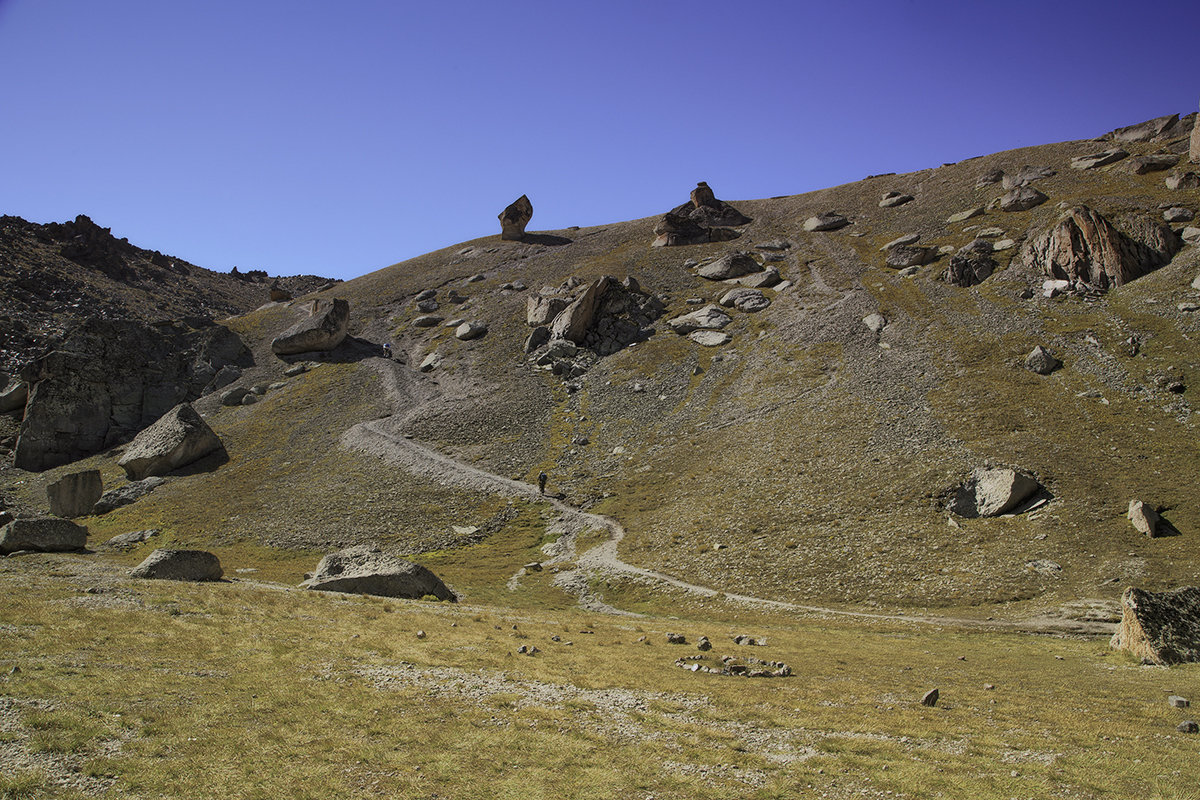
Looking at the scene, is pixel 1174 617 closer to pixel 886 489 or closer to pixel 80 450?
pixel 886 489

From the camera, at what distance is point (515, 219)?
152750 millimetres

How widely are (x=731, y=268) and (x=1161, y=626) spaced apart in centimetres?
8798

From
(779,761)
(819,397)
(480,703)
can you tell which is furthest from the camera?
(819,397)

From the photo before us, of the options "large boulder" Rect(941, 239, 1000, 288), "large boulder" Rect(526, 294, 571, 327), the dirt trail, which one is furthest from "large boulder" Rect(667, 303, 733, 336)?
the dirt trail

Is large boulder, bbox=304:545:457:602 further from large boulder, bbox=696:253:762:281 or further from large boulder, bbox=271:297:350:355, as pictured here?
large boulder, bbox=696:253:762:281

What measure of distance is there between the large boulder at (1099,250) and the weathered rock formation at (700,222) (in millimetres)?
58429

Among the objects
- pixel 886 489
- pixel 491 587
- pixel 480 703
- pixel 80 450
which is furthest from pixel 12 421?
pixel 886 489

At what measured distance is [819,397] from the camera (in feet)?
210

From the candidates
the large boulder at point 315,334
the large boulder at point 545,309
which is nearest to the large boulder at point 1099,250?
the large boulder at point 545,309

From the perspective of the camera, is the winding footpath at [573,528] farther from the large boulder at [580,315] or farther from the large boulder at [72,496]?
the large boulder at [580,315]

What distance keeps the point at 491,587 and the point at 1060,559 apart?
35090mm

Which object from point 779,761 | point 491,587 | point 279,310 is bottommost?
point 491,587

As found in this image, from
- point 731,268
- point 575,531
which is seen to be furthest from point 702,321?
point 575,531

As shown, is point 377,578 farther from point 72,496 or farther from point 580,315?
point 580,315
